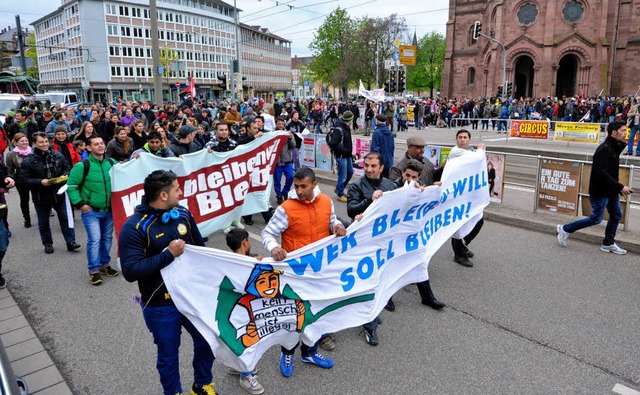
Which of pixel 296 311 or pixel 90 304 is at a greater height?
pixel 296 311

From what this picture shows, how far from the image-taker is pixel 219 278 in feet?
11.0

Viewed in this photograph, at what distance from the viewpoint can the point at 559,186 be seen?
8.42m

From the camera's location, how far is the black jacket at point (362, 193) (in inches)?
181

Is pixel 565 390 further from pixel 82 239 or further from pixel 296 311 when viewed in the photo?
pixel 82 239

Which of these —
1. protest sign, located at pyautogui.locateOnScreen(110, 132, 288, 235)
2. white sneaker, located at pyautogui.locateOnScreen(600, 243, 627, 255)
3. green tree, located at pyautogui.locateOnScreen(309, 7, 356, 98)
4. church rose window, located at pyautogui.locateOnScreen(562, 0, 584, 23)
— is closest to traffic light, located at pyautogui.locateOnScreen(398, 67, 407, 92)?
protest sign, located at pyautogui.locateOnScreen(110, 132, 288, 235)

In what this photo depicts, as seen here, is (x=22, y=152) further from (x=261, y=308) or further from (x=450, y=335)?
(x=450, y=335)

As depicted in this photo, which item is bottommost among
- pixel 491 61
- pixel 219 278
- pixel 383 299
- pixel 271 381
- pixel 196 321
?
pixel 271 381

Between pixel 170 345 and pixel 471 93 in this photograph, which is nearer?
pixel 170 345

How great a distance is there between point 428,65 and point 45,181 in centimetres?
8832

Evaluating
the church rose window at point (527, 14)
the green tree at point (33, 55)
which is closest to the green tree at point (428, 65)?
the church rose window at point (527, 14)

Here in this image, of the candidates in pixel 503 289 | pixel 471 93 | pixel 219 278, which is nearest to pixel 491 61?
pixel 471 93

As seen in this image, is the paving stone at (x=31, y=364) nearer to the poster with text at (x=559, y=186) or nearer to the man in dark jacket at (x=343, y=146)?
the man in dark jacket at (x=343, y=146)

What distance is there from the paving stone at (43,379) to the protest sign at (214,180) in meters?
2.15

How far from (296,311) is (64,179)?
5.46 m
